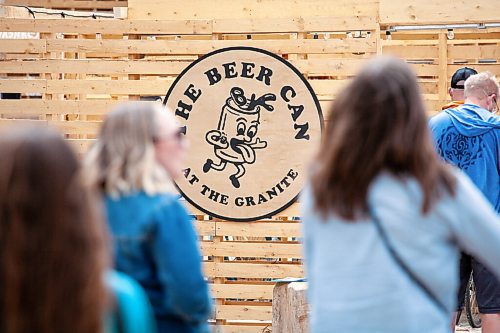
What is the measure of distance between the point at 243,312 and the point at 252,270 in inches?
14.3

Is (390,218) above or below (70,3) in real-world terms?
below

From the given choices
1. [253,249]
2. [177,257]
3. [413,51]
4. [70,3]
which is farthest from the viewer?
[70,3]

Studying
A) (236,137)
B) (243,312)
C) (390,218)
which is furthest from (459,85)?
(390,218)

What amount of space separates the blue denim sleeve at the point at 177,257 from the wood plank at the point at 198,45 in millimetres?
5514

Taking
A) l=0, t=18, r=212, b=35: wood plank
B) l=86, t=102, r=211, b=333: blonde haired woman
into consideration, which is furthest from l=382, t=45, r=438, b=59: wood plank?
l=86, t=102, r=211, b=333: blonde haired woman

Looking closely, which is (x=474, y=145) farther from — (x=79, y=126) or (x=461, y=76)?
(x=79, y=126)

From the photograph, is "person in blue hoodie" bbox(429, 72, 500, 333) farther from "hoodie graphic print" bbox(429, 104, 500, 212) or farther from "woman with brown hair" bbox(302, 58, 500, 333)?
"woman with brown hair" bbox(302, 58, 500, 333)

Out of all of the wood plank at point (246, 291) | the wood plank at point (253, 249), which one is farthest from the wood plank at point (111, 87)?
the wood plank at point (246, 291)

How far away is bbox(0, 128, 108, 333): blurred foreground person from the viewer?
6.80 feet

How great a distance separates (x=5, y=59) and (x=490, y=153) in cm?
460

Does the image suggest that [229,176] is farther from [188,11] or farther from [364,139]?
[364,139]

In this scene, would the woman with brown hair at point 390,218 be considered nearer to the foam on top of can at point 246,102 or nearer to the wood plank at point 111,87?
the foam on top of can at point 246,102

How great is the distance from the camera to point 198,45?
352 inches

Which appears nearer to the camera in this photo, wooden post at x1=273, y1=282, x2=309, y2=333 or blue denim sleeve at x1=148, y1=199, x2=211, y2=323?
blue denim sleeve at x1=148, y1=199, x2=211, y2=323
